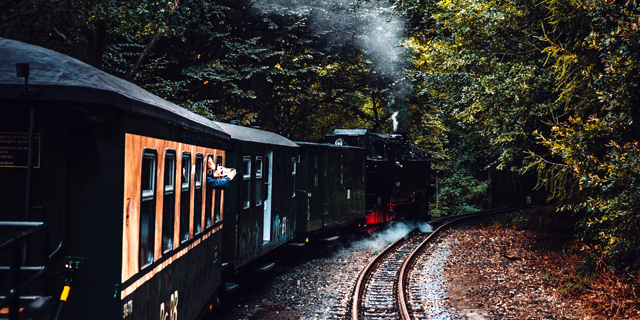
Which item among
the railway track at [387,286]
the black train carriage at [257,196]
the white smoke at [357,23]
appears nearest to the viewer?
the black train carriage at [257,196]

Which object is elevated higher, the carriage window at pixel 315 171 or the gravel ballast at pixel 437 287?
the carriage window at pixel 315 171

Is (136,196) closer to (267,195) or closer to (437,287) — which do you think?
(267,195)

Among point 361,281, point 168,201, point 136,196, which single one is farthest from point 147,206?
point 361,281

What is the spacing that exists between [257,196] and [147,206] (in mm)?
5500

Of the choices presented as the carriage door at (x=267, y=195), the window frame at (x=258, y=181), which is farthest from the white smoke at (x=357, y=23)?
the window frame at (x=258, y=181)

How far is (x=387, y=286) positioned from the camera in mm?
11234

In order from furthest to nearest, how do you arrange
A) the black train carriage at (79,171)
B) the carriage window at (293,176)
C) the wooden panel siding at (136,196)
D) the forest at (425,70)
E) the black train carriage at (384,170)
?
1. the black train carriage at (384,170)
2. the carriage window at (293,176)
3. the forest at (425,70)
4. the wooden panel siding at (136,196)
5. the black train carriage at (79,171)

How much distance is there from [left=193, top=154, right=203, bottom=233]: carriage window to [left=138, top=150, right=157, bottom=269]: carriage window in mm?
1586

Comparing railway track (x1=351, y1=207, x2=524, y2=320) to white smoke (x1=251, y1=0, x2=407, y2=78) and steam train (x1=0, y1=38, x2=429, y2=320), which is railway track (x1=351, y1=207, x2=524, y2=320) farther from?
white smoke (x1=251, y1=0, x2=407, y2=78)

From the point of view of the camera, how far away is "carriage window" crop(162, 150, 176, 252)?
16.0 feet

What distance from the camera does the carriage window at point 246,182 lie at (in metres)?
9.05

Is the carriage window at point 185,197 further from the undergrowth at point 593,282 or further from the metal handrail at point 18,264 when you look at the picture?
the undergrowth at point 593,282

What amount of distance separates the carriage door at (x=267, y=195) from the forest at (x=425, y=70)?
5116mm

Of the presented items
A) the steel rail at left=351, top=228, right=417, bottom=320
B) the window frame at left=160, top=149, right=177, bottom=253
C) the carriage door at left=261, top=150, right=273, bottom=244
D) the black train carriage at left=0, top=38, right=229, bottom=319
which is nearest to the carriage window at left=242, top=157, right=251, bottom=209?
the carriage door at left=261, top=150, right=273, bottom=244
